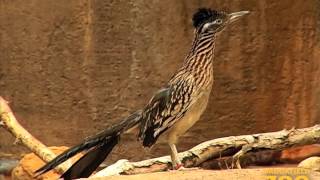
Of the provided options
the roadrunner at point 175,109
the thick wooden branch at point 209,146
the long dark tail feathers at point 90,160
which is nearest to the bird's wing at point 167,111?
the roadrunner at point 175,109

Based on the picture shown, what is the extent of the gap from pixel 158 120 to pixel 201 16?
0.60 m

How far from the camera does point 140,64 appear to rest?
5668mm

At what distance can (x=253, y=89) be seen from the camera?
5.64 meters

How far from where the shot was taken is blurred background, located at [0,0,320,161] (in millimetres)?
5543

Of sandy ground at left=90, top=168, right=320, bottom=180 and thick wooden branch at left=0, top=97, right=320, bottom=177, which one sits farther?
thick wooden branch at left=0, top=97, right=320, bottom=177

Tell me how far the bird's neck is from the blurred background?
1.36 m

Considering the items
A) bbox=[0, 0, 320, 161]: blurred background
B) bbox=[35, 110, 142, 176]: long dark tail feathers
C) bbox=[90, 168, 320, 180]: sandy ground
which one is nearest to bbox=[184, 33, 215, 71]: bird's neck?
bbox=[35, 110, 142, 176]: long dark tail feathers

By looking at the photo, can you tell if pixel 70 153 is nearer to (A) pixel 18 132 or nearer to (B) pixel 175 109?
(B) pixel 175 109

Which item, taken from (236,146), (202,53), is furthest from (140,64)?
(202,53)

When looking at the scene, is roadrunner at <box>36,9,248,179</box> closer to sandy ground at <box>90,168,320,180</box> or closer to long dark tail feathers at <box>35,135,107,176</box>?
long dark tail feathers at <box>35,135,107,176</box>

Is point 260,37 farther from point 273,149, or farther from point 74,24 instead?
point 74,24

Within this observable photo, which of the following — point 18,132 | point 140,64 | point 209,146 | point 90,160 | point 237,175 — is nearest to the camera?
point 237,175

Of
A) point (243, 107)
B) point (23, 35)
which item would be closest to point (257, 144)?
point (243, 107)

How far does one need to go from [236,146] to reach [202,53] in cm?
91
